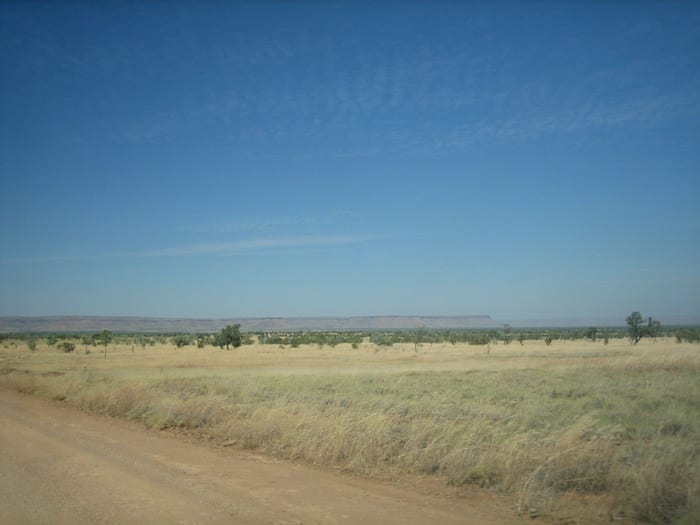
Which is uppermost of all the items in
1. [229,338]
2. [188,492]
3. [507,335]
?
[188,492]

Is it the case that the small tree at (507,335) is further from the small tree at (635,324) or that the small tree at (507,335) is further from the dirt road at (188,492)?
the dirt road at (188,492)

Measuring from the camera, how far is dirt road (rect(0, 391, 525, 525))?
681cm

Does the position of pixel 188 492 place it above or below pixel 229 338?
above

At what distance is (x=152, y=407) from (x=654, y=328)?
82.5 meters

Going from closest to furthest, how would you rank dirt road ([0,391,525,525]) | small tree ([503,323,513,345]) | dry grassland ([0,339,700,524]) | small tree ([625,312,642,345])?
dirt road ([0,391,525,525]) < dry grassland ([0,339,700,524]) < small tree ([625,312,642,345]) < small tree ([503,323,513,345])

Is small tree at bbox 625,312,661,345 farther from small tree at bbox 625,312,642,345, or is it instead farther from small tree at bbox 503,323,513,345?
small tree at bbox 503,323,513,345

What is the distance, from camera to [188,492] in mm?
7789

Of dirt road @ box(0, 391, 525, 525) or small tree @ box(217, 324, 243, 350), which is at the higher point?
dirt road @ box(0, 391, 525, 525)

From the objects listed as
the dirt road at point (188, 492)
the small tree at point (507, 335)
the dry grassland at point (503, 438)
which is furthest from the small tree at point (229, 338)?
the dirt road at point (188, 492)

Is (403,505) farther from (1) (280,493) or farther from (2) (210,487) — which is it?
(2) (210,487)

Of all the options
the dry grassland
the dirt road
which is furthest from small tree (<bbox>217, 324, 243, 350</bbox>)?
the dirt road

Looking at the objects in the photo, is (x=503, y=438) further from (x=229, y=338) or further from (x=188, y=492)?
(x=229, y=338)

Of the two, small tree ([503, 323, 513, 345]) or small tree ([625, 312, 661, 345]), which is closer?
small tree ([625, 312, 661, 345])

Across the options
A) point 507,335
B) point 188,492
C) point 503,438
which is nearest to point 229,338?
point 507,335
